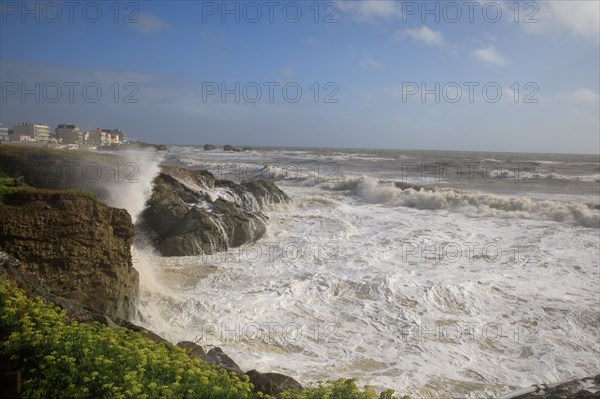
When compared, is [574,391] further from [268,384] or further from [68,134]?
[68,134]

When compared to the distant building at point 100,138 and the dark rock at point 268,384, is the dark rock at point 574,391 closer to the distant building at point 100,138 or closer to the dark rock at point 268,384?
the dark rock at point 268,384

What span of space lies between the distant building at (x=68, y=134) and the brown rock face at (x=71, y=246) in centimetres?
5045

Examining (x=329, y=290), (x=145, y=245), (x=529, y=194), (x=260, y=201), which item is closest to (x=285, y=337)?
(x=329, y=290)

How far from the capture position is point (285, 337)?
306 inches

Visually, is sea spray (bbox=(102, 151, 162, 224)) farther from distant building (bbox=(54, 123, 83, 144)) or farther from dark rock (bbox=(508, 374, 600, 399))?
distant building (bbox=(54, 123, 83, 144))

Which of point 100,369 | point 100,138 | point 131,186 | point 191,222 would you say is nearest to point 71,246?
point 100,369

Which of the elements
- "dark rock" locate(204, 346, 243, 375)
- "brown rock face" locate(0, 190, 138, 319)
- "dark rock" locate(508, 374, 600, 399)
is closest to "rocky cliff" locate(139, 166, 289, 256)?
"brown rock face" locate(0, 190, 138, 319)

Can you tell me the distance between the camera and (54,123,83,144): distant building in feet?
177

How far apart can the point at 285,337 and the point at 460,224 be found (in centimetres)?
1341

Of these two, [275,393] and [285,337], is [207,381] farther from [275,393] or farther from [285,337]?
[285,337]

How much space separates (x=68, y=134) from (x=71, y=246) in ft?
188

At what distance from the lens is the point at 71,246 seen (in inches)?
303

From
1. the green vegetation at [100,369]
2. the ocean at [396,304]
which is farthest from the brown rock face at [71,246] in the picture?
the green vegetation at [100,369]

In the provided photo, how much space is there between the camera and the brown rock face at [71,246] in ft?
23.9
